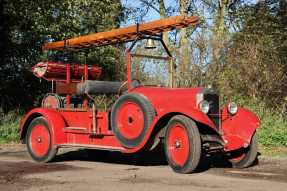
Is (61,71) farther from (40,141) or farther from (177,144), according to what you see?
(177,144)

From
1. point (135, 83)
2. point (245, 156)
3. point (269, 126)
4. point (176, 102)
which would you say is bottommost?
point (245, 156)

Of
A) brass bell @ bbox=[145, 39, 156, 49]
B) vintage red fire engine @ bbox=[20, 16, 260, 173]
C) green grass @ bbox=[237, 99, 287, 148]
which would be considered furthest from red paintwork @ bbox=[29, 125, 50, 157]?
green grass @ bbox=[237, 99, 287, 148]

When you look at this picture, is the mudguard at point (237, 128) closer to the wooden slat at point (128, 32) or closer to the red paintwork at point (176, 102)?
the red paintwork at point (176, 102)

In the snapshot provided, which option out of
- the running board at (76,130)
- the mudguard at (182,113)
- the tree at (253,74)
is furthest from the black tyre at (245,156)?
the tree at (253,74)

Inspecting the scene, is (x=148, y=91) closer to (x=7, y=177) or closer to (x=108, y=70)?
(x=7, y=177)

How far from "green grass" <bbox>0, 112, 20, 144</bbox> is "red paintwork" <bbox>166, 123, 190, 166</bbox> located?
7.79 metres

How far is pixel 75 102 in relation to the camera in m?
11.9

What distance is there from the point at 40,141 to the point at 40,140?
20 millimetres

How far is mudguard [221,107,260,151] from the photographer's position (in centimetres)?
965

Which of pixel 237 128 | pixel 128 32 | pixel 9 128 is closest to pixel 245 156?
pixel 237 128

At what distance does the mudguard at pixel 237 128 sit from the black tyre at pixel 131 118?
132 centimetres

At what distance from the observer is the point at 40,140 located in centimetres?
1161

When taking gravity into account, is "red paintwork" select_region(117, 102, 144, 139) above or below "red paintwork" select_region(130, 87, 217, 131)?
below

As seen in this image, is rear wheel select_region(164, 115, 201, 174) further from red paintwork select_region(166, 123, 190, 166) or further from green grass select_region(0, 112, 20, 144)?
green grass select_region(0, 112, 20, 144)
